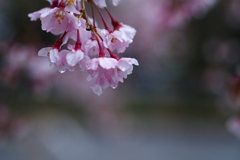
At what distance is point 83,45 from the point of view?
2.89ft

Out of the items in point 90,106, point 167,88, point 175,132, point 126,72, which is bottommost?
point 126,72

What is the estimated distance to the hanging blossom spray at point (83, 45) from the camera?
84cm

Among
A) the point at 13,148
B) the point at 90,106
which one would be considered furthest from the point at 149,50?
Result: the point at 13,148

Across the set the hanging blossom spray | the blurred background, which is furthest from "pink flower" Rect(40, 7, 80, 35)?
the blurred background

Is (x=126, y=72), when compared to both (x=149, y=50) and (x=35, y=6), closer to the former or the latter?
(x=35, y=6)

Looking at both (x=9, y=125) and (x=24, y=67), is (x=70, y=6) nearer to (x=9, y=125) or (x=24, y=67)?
(x=24, y=67)

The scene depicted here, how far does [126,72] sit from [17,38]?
164 cm

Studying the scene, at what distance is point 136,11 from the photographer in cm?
484

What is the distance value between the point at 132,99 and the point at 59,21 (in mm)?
9787

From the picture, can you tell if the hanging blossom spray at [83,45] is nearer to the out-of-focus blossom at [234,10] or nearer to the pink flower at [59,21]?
the pink flower at [59,21]

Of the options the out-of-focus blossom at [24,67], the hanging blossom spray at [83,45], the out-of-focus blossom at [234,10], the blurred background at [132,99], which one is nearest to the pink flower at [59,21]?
the hanging blossom spray at [83,45]

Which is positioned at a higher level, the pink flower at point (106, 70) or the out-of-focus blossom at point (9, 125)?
the out-of-focus blossom at point (9, 125)

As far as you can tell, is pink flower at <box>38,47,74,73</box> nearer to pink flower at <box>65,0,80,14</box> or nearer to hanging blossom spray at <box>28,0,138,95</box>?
hanging blossom spray at <box>28,0,138,95</box>

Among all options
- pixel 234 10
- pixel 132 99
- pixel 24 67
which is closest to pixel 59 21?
pixel 24 67
